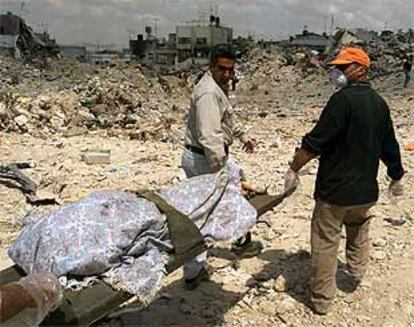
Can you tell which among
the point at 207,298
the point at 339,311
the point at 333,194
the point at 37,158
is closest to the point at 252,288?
the point at 207,298

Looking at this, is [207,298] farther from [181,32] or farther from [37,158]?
[181,32]

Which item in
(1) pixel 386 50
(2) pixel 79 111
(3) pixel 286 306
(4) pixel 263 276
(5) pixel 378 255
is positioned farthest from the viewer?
(1) pixel 386 50

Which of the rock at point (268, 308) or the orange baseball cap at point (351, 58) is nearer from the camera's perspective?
the orange baseball cap at point (351, 58)

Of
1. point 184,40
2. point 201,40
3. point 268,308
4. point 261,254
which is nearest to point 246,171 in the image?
point 261,254

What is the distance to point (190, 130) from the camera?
4230 millimetres

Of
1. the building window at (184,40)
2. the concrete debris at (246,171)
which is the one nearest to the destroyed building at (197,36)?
the building window at (184,40)

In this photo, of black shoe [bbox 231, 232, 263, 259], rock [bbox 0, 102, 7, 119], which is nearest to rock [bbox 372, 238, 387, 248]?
black shoe [bbox 231, 232, 263, 259]

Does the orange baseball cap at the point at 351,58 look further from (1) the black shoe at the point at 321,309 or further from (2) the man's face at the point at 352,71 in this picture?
(1) the black shoe at the point at 321,309

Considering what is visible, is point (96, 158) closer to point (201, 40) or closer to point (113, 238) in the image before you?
point (113, 238)

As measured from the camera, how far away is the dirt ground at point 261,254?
393 cm

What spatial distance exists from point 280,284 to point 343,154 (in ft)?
3.98

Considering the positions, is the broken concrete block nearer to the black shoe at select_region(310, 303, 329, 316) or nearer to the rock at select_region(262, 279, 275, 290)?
the rock at select_region(262, 279, 275, 290)

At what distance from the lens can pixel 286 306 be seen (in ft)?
13.1

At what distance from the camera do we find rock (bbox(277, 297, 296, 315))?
3971 mm
